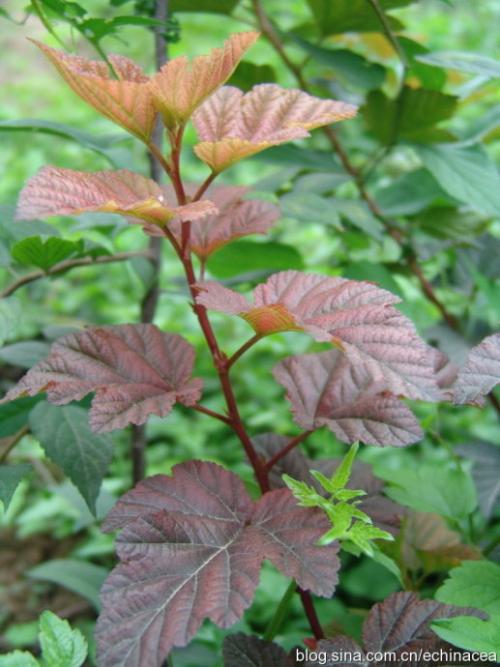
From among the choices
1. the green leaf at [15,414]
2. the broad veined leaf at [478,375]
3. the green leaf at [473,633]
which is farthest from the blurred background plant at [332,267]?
the broad veined leaf at [478,375]

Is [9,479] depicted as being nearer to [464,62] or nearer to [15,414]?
[15,414]

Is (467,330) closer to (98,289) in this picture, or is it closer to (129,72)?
(129,72)

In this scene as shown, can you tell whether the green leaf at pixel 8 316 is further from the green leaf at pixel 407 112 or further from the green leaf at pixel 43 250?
the green leaf at pixel 407 112

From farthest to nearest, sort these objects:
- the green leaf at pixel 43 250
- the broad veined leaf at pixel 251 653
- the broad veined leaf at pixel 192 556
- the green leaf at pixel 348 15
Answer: the green leaf at pixel 348 15, the green leaf at pixel 43 250, the broad veined leaf at pixel 251 653, the broad veined leaf at pixel 192 556

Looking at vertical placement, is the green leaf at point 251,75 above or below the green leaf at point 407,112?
above

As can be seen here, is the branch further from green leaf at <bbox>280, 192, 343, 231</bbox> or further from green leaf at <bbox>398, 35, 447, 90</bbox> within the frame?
green leaf at <bbox>398, 35, 447, 90</bbox>
